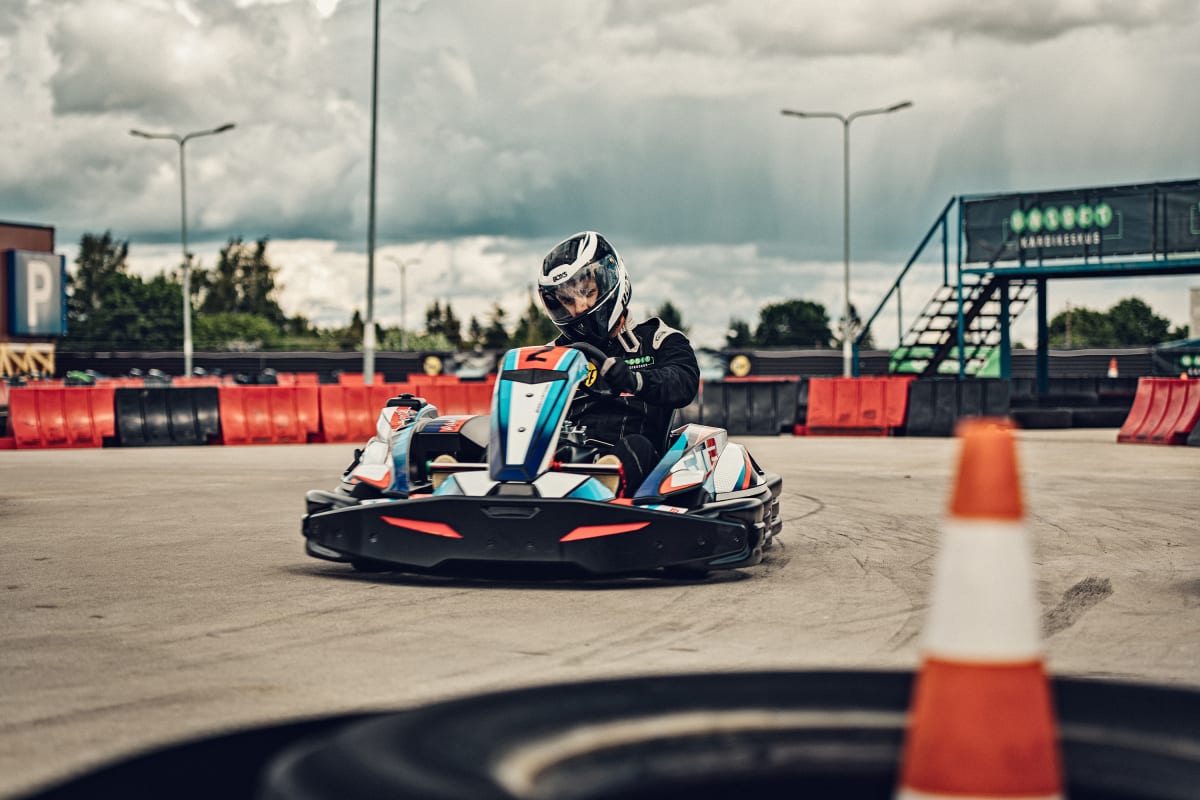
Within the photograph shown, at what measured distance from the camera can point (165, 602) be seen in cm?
646

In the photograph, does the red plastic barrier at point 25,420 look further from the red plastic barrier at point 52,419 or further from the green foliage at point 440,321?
the green foliage at point 440,321

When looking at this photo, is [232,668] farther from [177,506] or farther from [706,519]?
[177,506]

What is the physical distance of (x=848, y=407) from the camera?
987 inches

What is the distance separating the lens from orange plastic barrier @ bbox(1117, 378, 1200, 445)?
69.1 ft

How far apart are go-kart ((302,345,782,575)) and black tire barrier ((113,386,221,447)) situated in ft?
51.0

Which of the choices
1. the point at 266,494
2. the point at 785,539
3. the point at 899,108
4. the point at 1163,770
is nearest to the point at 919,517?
the point at 785,539

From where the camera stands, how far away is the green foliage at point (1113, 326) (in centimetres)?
13288

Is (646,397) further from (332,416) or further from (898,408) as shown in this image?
(898,408)

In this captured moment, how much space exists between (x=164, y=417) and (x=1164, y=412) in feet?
48.8

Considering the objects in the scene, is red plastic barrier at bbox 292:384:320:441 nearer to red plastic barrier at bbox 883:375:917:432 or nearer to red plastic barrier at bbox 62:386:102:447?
red plastic barrier at bbox 62:386:102:447

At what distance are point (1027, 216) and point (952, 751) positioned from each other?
31.0 m

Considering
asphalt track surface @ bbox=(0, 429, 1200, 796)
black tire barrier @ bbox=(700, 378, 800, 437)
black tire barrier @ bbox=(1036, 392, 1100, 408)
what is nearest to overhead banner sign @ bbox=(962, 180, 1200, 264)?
black tire barrier @ bbox=(1036, 392, 1100, 408)

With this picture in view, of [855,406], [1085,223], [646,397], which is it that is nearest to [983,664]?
[646,397]

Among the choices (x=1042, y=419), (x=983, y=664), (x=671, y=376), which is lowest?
(x=1042, y=419)
